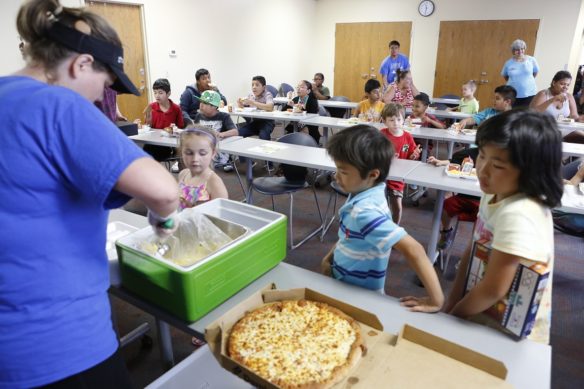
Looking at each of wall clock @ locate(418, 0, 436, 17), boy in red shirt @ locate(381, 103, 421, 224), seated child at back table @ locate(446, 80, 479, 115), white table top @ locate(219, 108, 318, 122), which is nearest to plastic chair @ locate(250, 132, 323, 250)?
boy in red shirt @ locate(381, 103, 421, 224)

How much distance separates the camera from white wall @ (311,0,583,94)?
26.2 feet

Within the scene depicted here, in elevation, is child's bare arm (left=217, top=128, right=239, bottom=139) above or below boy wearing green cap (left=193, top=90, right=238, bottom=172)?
below

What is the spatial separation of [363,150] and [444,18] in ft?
30.0

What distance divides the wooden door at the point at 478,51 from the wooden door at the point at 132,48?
652cm

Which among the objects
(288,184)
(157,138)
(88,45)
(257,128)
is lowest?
(288,184)

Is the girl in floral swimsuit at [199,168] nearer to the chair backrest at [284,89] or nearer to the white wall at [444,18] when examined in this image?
the chair backrest at [284,89]

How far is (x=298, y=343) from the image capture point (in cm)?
98

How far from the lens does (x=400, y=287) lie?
2.78 m

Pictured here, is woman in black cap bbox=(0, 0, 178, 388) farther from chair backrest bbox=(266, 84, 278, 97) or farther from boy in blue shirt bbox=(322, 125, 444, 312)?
chair backrest bbox=(266, 84, 278, 97)

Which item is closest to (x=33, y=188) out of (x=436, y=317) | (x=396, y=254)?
(x=436, y=317)

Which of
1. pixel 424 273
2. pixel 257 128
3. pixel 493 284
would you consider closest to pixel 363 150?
pixel 424 273

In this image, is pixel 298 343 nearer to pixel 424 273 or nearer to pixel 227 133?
pixel 424 273

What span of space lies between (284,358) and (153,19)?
6943 millimetres

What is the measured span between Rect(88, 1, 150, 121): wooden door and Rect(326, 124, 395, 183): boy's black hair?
5.49 meters
